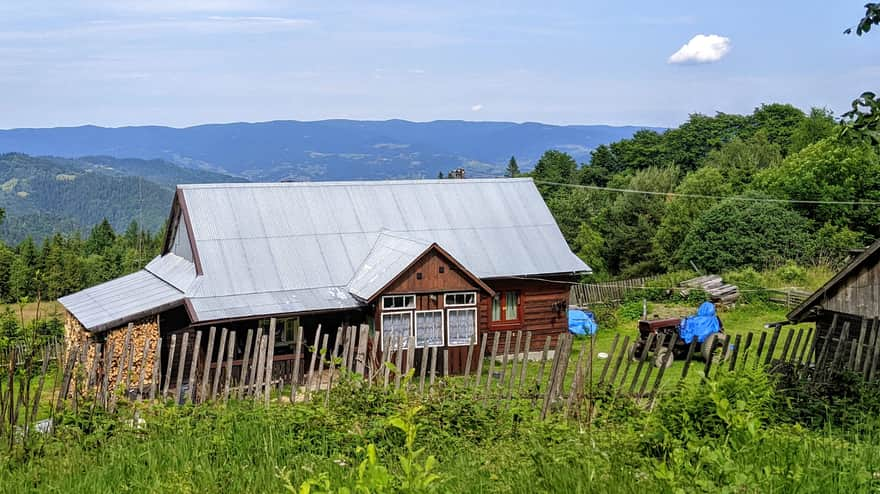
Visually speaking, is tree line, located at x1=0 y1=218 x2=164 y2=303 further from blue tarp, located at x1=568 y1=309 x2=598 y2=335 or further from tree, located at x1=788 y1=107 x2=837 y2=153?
tree, located at x1=788 y1=107 x2=837 y2=153

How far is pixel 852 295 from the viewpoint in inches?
598

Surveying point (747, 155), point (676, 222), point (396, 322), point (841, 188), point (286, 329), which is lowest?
point (286, 329)

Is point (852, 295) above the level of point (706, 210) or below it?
below

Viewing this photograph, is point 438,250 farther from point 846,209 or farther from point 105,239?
point 105,239

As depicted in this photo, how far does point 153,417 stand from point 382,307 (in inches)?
463

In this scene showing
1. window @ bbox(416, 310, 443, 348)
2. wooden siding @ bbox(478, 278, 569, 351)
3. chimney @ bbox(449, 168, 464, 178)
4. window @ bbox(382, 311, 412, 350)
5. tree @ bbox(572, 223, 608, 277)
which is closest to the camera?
window @ bbox(382, 311, 412, 350)

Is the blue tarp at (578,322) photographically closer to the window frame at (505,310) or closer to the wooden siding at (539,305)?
the wooden siding at (539,305)

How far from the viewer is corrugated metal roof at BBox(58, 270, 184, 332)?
18719 mm

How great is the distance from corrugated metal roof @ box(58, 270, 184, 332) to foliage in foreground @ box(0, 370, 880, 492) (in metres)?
10.8

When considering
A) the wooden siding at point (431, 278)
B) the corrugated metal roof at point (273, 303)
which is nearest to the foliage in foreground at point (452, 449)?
the corrugated metal roof at point (273, 303)

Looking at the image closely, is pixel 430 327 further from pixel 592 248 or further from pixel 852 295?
pixel 592 248

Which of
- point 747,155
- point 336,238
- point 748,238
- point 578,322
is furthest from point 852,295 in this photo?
point 747,155

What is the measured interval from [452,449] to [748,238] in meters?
31.8

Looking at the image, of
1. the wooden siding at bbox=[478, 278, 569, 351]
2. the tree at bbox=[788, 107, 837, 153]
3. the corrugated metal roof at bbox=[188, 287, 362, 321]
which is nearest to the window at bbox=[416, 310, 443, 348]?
the corrugated metal roof at bbox=[188, 287, 362, 321]
